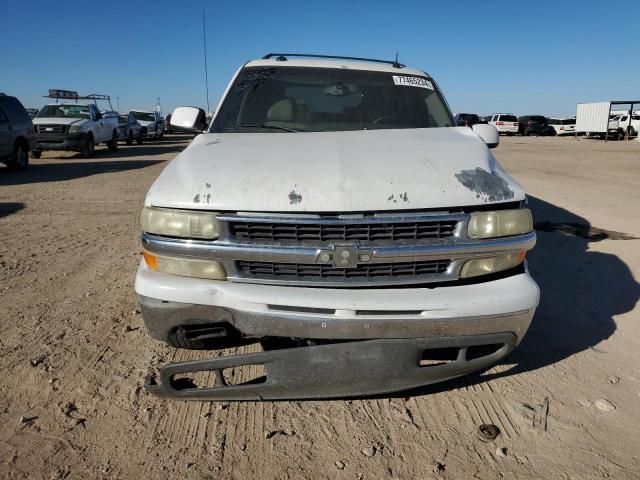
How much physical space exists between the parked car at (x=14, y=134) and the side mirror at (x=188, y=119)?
1022cm

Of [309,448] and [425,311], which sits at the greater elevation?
[425,311]

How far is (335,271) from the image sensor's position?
2.35 meters

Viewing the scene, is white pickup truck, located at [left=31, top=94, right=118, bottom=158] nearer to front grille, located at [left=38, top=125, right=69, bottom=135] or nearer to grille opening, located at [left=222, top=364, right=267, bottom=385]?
front grille, located at [left=38, top=125, right=69, bottom=135]

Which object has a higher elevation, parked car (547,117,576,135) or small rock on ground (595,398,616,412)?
parked car (547,117,576,135)

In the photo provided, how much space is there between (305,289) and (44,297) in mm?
2804

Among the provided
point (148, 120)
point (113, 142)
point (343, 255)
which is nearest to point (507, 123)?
point (148, 120)

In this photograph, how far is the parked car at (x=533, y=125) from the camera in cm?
3988

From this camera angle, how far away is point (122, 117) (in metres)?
23.8

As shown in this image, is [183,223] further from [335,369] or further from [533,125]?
[533,125]

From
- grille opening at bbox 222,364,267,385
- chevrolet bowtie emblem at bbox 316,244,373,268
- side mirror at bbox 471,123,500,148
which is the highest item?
side mirror at bbox 471,123,500,148

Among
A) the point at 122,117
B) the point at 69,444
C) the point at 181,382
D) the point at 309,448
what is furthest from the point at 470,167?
the point at 122,117

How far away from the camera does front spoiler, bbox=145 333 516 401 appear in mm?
2305

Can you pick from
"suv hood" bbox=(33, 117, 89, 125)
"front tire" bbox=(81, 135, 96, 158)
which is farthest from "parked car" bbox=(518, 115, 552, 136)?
"suv hood" bbox=(33, 117, 89, 125)

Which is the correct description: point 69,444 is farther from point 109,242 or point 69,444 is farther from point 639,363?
point 109,242
